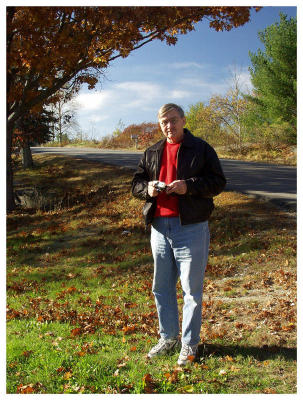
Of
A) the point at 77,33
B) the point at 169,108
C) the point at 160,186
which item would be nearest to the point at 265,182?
the point at 77,33

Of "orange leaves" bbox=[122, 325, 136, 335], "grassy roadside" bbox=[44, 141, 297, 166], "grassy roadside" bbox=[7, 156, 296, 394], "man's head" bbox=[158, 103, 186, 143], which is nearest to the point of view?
"man's head" bbox=[158, 103, 186, 143]

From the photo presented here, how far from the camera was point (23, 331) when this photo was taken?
5.32m

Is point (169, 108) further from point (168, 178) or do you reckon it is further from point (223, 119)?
point (223, 119)

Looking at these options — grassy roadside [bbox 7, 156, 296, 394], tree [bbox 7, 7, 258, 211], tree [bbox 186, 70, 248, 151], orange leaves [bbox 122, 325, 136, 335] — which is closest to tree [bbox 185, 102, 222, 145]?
tree [bbox 186, 70, 248, 151]

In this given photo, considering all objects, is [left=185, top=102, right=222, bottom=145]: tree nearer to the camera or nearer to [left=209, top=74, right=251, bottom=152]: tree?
[left=209, top=74, right=251, bottom=152]: tree

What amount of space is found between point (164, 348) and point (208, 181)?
6.27 feet

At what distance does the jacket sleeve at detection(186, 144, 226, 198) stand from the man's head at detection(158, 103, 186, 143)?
0.34m

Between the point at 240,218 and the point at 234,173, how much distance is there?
6.60 m

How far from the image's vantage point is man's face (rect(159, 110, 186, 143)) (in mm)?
3516

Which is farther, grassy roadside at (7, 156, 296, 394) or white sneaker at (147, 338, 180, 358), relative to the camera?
white sneaker at (147, 338, 180, 358)

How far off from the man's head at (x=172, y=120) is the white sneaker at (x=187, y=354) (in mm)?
2132

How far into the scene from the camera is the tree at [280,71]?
2091 centimetres

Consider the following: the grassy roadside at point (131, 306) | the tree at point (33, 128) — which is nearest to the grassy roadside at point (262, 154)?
the tree at point (33, 128)
